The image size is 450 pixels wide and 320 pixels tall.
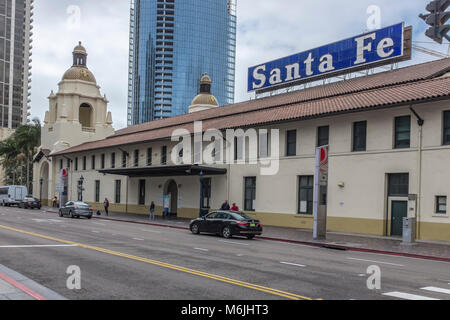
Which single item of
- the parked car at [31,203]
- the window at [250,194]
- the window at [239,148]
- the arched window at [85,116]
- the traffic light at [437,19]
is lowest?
the parked car at [31,203]

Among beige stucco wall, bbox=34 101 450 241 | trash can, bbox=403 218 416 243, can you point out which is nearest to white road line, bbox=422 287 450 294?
trash can, bbox=403 218 416 243

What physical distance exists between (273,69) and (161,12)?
424 ft

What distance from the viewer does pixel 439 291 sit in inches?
411

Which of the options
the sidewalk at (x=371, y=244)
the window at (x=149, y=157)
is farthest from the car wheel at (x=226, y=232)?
the window at (x=149, y=157)

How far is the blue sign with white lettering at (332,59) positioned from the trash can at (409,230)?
16.1 metres

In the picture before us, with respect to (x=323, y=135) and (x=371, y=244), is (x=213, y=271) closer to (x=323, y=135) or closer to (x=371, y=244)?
(x=371, y=244)

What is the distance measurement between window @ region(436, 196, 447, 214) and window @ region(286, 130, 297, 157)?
9.92 meters

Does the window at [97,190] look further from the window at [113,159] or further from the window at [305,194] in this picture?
the window at [305,194]

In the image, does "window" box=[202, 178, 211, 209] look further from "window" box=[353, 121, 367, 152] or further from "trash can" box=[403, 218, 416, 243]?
"trash can" box=[403, 218, 416, 243]

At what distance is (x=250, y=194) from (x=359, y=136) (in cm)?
967

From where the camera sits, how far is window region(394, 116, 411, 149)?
24.9 metres

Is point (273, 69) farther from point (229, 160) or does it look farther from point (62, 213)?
point (62, 213)

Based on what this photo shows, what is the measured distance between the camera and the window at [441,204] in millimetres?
22859

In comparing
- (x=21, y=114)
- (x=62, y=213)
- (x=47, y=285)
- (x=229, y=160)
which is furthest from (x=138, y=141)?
(x=21, y=114)
